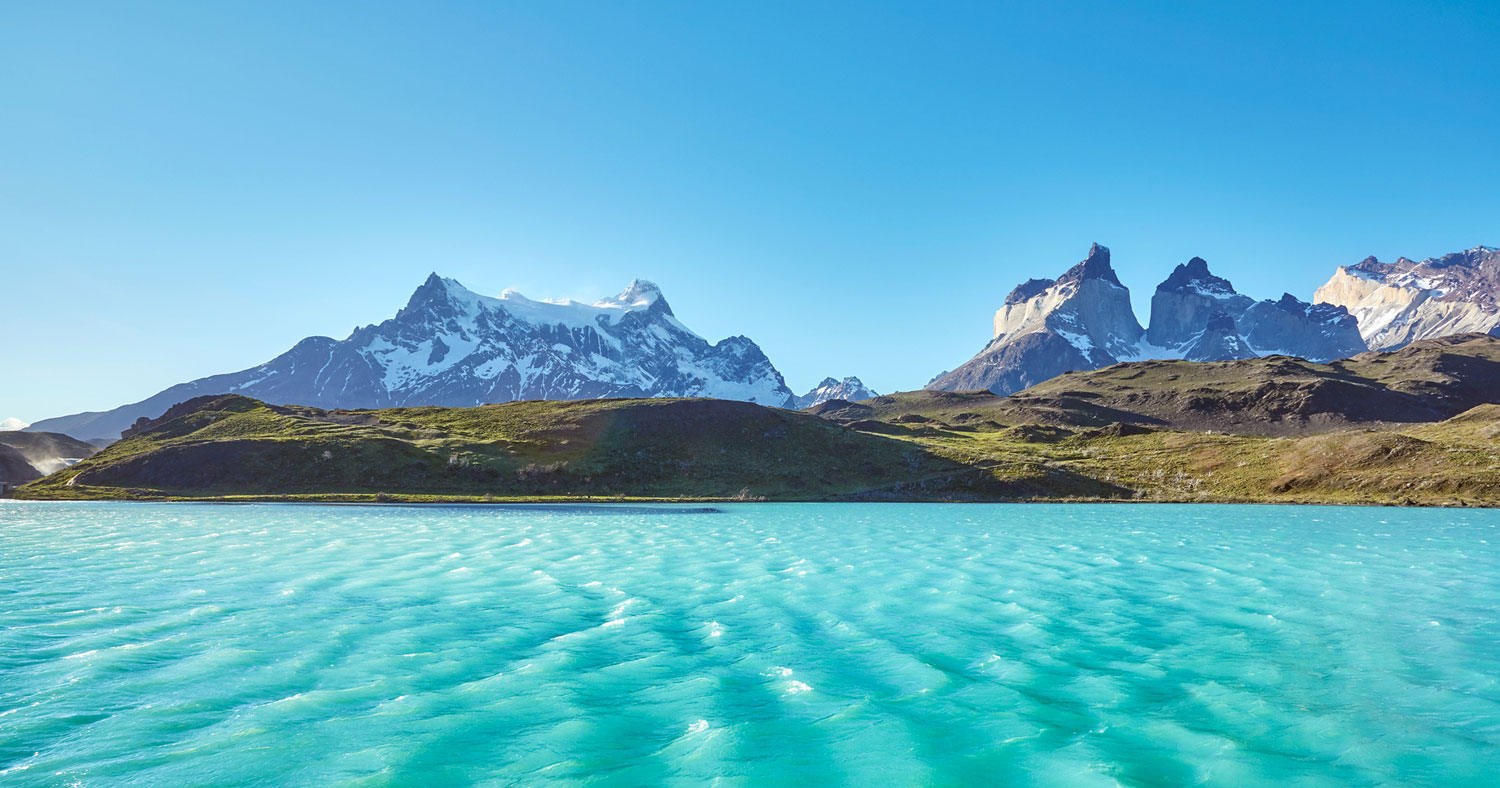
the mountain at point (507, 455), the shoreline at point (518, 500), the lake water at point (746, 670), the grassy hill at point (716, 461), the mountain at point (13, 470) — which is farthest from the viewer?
the mountain at point (13, 470)

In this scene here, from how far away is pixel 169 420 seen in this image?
169500mm

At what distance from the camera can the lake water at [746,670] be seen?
13.5 m

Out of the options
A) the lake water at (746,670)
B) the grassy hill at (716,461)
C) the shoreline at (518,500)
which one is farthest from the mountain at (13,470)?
the lake water at (746,670)

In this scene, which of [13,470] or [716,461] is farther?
[13,470]

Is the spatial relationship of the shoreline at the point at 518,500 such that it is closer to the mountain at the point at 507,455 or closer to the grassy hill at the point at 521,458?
the grassy hill at the point at 521,458

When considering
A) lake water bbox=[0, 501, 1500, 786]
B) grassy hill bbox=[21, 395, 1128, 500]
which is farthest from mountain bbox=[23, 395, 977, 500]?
lake water bbox=[0, 501, 1500, 786]

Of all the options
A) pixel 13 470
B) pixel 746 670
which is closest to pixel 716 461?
pixel 746 670

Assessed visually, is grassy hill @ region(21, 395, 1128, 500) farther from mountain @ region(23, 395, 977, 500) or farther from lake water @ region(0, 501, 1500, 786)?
lake water @ region(0, 501, 1500, 786)

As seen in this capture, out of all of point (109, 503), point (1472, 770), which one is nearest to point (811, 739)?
point (1472, 770)

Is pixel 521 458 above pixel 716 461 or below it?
above

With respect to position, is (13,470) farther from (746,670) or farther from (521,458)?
(746,670)

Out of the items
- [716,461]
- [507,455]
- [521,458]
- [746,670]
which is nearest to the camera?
[746,670]

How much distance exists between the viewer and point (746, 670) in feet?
64.2

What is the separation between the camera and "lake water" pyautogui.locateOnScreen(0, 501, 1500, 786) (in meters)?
13.5
